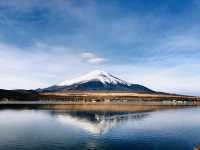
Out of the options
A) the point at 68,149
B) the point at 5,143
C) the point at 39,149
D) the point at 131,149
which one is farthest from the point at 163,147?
the point at 5,143

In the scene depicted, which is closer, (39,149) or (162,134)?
(39,149)

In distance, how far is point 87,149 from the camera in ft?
156

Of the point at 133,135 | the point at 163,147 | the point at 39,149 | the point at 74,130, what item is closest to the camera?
the point at 39,149

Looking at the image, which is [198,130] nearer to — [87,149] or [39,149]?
[87,149]

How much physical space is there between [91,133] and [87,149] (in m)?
16.2

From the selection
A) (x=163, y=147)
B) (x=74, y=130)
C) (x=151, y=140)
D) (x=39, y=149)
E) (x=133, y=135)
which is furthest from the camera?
(x=74, y=130)

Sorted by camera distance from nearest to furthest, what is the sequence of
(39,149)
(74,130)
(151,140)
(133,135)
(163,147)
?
1. (39,149)
2. (163,147)
3. (151,140)
4. (133,135)
5. (74,130)

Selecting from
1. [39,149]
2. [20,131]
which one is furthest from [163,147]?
[20,131]

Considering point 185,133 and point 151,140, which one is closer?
point 151,140

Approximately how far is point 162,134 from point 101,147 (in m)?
19.7

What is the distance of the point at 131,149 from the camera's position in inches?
1917

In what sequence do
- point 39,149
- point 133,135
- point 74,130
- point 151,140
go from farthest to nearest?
point 74,130 → point 133,135 → point 151,140 → point 39,149

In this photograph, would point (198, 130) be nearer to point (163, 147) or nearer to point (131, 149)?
point (163, 147)

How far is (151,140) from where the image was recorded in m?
56.3
